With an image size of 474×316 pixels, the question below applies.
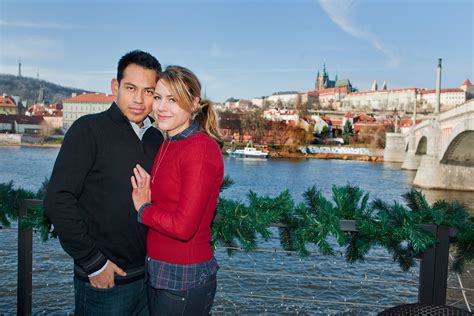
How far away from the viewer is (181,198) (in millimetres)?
1549

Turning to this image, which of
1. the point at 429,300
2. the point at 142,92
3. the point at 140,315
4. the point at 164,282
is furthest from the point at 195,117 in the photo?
the point at 429,300

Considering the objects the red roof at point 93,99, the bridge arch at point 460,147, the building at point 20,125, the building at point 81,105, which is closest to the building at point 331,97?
the red roof at point 93,99

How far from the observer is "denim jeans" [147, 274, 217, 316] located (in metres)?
1.64

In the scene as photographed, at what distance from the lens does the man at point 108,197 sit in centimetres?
168

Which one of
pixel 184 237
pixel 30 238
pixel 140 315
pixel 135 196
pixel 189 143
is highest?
pixel 189 143

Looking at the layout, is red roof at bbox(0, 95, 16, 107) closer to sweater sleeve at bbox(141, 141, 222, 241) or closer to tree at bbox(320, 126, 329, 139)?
tree at bbox(320, 126, 329, 139)

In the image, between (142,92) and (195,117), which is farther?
(142,92)

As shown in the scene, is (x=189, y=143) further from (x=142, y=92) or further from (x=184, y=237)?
(x=142, y=92)

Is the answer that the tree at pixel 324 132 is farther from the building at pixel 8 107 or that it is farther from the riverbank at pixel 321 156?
the building at pixel 8 107

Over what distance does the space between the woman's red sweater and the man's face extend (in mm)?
296

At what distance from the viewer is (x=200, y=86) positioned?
1696mm

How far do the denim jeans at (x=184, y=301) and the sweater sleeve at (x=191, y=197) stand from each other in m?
0.21

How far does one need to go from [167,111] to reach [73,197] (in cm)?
47

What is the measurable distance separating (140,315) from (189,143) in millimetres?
857
